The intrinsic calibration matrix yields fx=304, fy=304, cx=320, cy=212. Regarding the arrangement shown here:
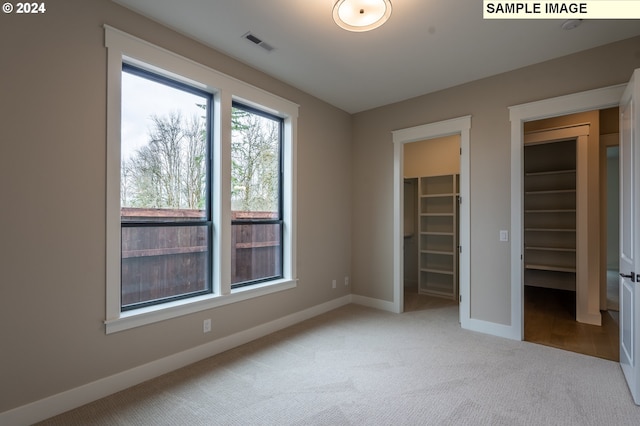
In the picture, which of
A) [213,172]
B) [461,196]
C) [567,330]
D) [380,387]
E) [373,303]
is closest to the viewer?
[380,387]

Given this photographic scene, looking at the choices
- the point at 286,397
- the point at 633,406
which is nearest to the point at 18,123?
the point at 286,397

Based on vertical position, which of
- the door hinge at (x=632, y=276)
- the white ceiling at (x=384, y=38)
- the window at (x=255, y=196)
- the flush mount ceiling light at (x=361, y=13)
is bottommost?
the door hinge at (x=632, y=276)

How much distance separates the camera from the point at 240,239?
339 centimetres

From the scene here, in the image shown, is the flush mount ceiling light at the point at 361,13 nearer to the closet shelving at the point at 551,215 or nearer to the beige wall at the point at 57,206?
the beige wall at the point at 57,206

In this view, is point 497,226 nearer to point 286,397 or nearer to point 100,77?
point 286,397

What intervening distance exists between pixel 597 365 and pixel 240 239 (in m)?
3.61

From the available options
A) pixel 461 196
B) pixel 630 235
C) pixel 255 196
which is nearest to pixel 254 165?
pixel 255 196

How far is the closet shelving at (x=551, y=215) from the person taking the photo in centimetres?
495

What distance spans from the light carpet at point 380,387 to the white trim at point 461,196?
26.7 inches

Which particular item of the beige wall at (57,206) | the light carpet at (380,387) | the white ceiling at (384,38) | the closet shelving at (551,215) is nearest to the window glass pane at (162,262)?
the beige wall at (57,206)

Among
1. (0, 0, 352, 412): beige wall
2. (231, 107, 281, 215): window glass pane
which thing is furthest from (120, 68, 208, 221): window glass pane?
(231, 107, 281, 215): window glass pane

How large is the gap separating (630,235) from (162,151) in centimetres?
397

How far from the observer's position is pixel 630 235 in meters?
2.41

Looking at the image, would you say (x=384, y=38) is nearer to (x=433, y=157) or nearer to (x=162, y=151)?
(x=162, y=151)
